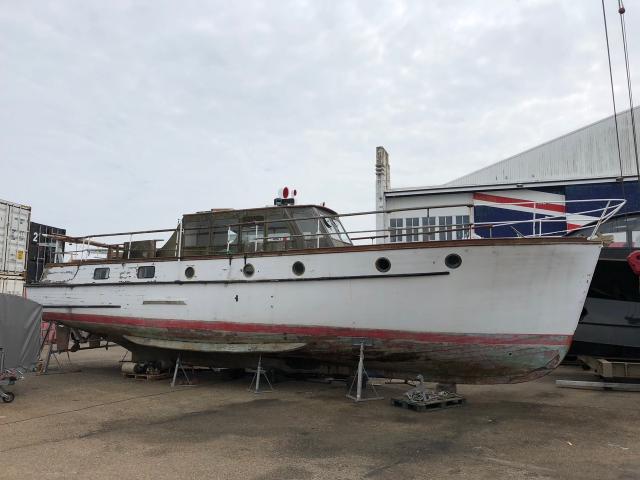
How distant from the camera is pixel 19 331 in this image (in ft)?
24.4

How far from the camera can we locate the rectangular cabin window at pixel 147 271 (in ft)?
30.7

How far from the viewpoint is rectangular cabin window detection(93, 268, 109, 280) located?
32.8ft

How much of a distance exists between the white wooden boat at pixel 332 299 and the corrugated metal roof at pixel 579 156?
12419mm

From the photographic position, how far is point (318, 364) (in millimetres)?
8336

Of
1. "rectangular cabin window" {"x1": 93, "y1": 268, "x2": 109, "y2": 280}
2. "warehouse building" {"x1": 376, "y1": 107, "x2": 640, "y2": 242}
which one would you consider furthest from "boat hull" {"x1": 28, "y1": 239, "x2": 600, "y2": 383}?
"warehouse building" {"x1": 376, "y1": 107, "x2": 640, "y2": 242}

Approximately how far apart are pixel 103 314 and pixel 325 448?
22.6ft

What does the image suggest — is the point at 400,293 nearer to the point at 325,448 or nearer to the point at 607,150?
the point at 325,448

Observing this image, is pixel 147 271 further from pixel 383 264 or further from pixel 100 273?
pixel 383 264

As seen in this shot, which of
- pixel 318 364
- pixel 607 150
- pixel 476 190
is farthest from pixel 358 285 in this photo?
pixel 607 150

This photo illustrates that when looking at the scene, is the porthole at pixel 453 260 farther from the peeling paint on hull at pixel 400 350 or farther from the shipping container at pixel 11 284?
the shipping container at pixel 11 284

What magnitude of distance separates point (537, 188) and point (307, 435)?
14788 mm

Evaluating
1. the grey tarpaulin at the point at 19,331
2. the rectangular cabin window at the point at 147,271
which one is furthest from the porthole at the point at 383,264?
the grey tarpaulin at the point at 19,331

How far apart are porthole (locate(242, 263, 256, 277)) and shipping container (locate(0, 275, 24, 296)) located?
9.87 m

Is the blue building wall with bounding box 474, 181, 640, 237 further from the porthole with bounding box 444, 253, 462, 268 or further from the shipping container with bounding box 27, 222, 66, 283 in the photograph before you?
the shipping container with bounding box 27, 222, 66, 283
